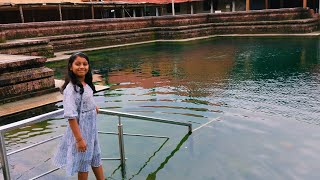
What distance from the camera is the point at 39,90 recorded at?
6.93 m

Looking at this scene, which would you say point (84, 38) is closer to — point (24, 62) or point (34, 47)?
point (34, 47)

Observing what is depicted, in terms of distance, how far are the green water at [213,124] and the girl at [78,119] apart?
77cm

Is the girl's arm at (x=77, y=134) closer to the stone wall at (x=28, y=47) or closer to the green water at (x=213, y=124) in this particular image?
the green water at (x=213, y=124)

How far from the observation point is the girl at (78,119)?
264 centimetres

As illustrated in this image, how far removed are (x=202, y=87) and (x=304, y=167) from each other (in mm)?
4139

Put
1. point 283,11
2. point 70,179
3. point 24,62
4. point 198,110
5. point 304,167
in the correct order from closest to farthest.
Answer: point 70,179 → point 304,167 → point 198,110 → point 24,62 → point 283,11

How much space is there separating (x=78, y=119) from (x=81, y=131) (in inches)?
3.9

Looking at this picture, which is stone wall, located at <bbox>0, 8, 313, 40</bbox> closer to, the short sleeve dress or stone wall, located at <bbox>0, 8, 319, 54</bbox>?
stone wall, located at <bbox>0, 8, 319, 54</bbox>

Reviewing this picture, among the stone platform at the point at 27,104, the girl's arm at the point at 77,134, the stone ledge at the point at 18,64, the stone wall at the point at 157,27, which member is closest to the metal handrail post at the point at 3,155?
the girl's arm at the point at 77,134

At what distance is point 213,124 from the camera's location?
5.08m

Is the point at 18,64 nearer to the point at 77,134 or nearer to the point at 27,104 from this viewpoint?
the point at 27,104

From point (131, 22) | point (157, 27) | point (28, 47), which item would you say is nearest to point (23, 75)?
point (28, 47)

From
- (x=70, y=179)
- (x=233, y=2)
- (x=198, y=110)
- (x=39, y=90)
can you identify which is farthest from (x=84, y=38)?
(x=233, y=2)

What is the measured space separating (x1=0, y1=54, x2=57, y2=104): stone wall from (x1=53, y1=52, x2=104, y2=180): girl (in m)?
4.06
